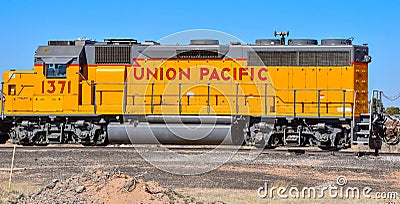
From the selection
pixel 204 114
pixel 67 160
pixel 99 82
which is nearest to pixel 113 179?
pixel 67 160

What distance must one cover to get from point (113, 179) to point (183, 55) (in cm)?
898

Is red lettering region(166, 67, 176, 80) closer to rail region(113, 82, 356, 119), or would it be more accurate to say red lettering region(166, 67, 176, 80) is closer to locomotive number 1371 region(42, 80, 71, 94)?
rail region(113, 82, 356, 119)

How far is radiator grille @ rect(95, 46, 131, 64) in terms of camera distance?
18.0m

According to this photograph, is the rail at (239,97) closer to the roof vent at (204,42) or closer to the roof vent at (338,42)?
the roof vent at (204,42)

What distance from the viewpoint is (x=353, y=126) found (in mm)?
16562

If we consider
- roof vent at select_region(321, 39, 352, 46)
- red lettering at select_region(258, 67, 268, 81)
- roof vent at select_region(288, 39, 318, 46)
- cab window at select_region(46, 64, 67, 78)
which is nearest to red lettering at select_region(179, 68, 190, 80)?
red lettering at select_region(258, 67, 268, 81)

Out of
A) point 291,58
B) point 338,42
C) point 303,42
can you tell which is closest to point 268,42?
point 291,58

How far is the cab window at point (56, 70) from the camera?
715 inches


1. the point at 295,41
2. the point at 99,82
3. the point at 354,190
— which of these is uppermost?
the point at 295,41

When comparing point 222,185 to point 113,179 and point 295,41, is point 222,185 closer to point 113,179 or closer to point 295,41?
point 113,179

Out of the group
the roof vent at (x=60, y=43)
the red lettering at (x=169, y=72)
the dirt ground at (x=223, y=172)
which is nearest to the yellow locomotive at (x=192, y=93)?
the red lettering at (x=169, y=72)

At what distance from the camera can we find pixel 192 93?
17.6 meters

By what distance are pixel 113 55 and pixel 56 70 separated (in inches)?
79.7

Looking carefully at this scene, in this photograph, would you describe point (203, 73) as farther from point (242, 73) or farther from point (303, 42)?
point (303, 42)
